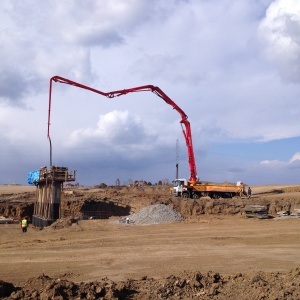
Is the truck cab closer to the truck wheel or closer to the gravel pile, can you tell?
the truck wheel

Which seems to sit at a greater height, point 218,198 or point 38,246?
point 218,198

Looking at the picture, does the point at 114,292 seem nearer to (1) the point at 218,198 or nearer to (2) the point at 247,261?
(2) the point at 247,261

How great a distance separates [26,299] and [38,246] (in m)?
11.4

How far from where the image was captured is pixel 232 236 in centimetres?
2150

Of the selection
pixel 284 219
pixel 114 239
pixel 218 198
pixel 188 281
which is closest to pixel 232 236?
pixel 114 239

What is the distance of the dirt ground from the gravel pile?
3.66 feet

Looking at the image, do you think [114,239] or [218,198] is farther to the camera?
[218,198]

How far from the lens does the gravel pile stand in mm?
28375

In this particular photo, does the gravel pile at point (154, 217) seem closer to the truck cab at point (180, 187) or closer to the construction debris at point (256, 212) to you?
the construction debris at point (256, 212)

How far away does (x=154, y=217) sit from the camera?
28.8m

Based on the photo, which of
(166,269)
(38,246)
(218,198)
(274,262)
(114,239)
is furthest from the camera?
(218,198)

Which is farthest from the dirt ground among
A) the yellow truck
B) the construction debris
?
the yellow truck

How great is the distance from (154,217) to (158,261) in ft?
45.9

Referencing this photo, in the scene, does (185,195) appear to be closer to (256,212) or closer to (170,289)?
(256,212)
